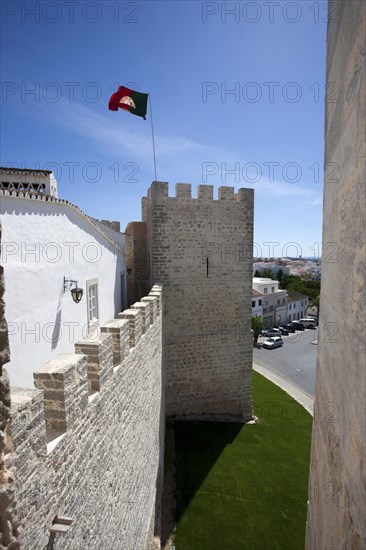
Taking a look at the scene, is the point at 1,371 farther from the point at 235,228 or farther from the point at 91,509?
the point at 235,228

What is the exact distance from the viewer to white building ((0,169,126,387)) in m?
4.32

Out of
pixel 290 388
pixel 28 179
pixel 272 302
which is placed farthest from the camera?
pixel 272 302

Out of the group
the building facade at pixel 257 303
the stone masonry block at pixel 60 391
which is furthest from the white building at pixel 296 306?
the stone masonry block at pixel 60 391

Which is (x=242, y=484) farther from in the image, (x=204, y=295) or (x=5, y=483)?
(x=5, y=483)

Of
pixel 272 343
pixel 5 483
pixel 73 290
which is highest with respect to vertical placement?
pixel 73 290

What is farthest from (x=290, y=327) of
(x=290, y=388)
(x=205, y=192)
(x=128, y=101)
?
(x=128, y=101)

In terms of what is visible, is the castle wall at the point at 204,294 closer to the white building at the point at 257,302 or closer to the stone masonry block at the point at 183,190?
the stone masonry block at the point at 183,190

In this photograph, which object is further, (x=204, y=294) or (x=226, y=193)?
(x=204, y=294)

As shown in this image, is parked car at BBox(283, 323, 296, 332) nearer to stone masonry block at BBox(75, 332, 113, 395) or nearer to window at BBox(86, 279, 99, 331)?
window at BBox(86, 279, 99, 331)

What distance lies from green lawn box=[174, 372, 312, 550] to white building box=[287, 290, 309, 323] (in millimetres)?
29764

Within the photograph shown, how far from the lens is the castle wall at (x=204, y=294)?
33.0 feet

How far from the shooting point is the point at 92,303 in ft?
24.5

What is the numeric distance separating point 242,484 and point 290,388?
9877 millimetres

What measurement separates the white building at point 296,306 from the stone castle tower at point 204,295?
30.9m
